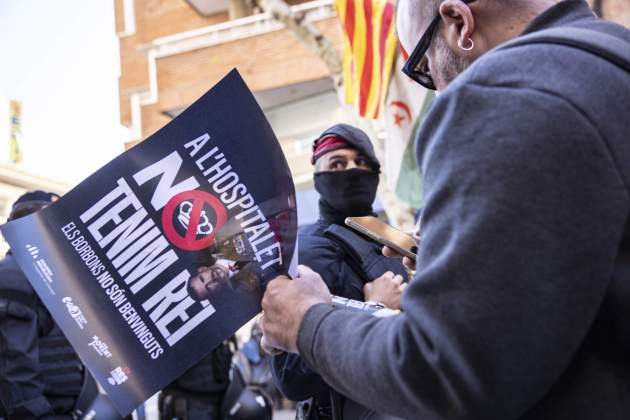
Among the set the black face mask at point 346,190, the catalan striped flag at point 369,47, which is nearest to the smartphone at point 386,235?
the black face mask at point 346,190

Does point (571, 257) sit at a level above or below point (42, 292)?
above

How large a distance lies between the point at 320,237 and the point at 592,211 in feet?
6.03

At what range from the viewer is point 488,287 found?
98 cm

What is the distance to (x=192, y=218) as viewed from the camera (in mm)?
1586

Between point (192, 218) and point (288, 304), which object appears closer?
point (288, 304)

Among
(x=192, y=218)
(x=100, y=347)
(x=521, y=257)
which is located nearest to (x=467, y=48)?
(x=521, y=257)

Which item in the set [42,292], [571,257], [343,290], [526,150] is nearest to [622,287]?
[571,257]

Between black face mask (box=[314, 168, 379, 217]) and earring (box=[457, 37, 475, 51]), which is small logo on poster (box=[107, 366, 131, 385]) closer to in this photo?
earring (box=[457, 37, 475, 51])

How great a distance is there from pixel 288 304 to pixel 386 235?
52 cm

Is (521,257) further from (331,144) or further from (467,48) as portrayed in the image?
(331,144)

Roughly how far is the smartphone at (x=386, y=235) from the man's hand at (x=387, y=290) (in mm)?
508

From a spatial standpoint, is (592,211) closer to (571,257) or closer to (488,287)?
(571,257)

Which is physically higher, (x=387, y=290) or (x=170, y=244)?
(x=170, y=244)

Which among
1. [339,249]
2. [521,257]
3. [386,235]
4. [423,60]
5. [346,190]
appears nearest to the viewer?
[521,257]
